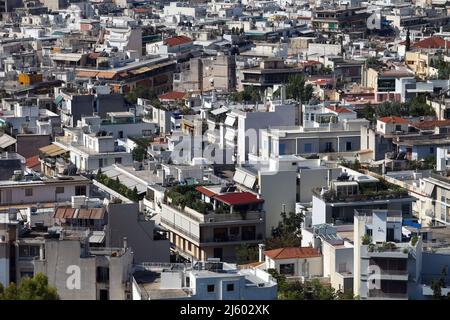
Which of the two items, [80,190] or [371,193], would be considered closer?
[371,193]

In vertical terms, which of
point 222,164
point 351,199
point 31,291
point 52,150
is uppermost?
point 31,291

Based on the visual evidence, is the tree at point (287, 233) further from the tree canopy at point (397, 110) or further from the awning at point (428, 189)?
the tree canopy at point (397, 110)

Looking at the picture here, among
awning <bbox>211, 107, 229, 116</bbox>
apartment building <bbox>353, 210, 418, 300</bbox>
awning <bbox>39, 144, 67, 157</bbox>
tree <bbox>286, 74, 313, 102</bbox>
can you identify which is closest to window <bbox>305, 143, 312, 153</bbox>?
awning <bbox>211, 107, 229, 116</bbox>

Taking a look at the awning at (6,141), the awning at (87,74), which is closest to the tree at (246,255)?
the awning at (6,141)

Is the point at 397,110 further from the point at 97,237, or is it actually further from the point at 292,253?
the point at 97,237

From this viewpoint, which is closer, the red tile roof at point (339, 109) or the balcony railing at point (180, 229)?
the balcony railing at point (180, 229)

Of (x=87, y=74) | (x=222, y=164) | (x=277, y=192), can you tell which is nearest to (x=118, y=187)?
(x=222, y=164)
